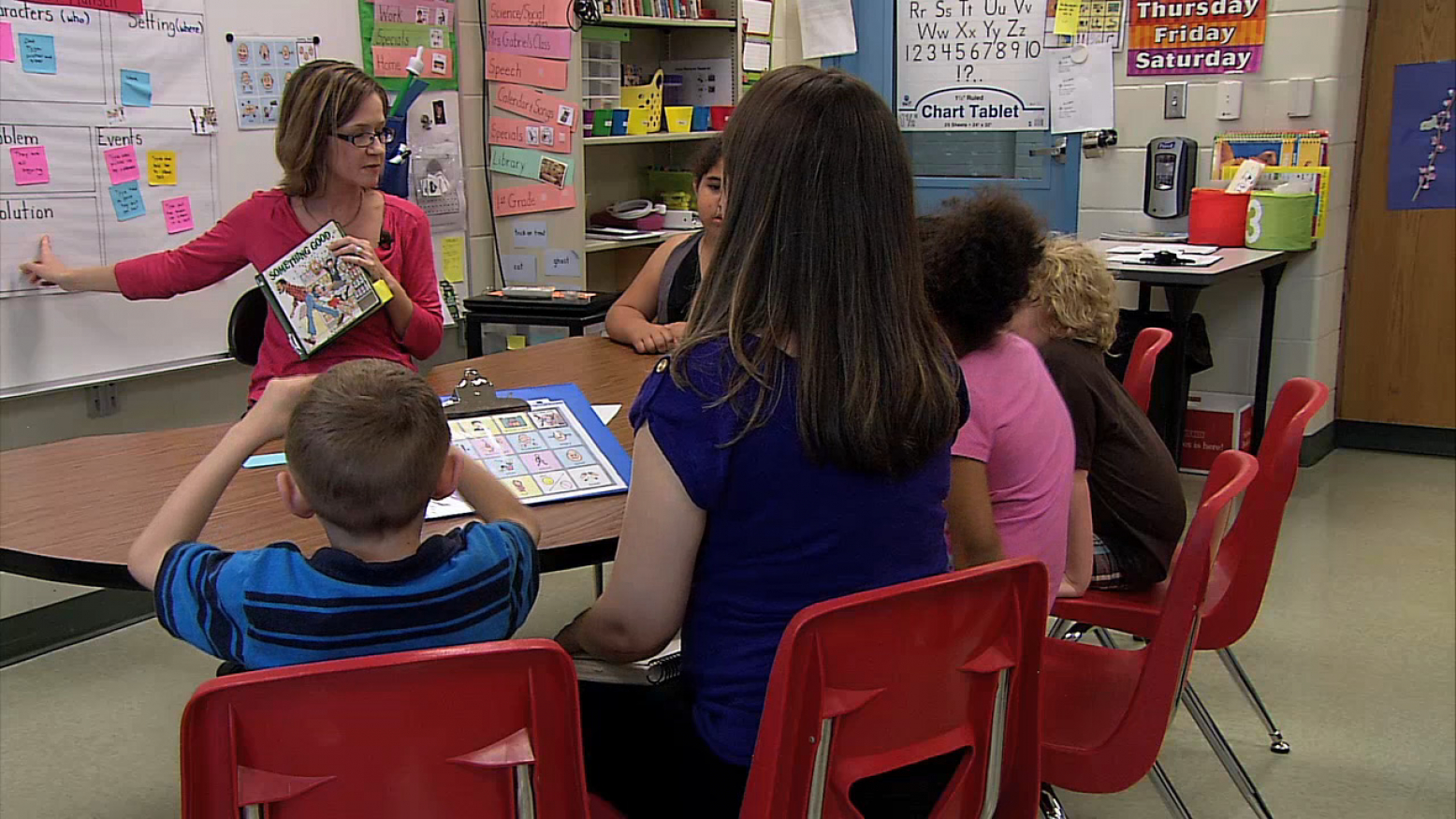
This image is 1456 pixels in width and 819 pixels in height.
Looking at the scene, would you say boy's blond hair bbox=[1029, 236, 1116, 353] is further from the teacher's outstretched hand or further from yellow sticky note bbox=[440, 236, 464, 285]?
yellow sticky note bbox=[440, 236, 464, 285]

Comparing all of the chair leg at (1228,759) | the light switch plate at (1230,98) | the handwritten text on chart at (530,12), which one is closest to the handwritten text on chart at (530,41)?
the handwritten text on chart at (530,12)

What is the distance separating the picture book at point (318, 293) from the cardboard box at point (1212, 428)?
301 cm

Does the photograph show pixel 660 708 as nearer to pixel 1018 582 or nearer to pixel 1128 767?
pixel 1018 582

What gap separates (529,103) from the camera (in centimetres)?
429

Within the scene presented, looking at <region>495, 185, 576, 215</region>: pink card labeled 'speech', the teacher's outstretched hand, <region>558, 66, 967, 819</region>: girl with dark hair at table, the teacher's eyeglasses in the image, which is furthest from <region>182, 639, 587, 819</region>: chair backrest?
<region>495, 185, 576, 215</region>: pink card labeled 'speech'

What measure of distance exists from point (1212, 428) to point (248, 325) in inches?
128

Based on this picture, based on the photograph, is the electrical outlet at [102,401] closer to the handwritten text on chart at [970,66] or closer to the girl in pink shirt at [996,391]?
the girl in pink shirt at [996,391]

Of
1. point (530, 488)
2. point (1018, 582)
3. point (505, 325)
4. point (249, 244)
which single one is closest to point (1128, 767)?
point (1018, 582)

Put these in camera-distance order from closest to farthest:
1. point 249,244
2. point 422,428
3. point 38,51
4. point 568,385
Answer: point 422,428 → point 568,385 → point 249,244 → point 38,51

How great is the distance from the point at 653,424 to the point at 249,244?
1.76m

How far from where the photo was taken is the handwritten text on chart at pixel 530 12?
4.23m

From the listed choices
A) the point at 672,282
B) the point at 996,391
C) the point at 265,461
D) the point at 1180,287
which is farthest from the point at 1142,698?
the point at 1180,287

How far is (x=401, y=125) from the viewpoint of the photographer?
3977mm

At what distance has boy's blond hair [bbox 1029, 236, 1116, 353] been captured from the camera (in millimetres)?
2180
